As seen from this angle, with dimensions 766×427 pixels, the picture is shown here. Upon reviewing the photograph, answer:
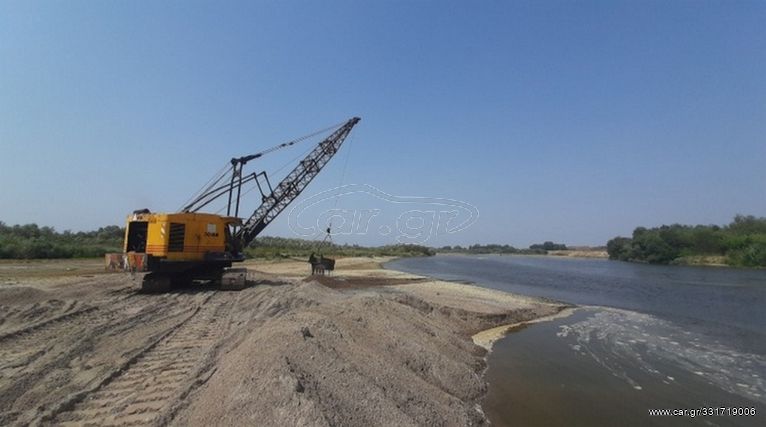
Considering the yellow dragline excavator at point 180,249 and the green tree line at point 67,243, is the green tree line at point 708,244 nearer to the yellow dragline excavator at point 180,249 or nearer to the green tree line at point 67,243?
the green tree line at point 67,243

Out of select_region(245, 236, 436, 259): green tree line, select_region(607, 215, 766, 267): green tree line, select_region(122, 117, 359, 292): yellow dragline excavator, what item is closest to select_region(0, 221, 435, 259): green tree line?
select_region(245, 236, 436, 259): green tree line

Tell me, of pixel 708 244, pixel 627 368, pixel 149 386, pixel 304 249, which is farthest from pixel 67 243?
pixel 708 244

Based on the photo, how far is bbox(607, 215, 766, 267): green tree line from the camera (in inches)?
2594

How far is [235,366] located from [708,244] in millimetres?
93846

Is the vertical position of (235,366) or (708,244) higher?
(708,244)

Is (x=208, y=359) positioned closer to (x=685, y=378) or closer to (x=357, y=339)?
(x=357, y=339)

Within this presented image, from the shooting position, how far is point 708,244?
77.1 meters

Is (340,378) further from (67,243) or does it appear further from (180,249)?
(67,243)

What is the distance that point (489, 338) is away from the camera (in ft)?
43.1

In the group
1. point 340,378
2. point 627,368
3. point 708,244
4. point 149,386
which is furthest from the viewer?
point 708,244

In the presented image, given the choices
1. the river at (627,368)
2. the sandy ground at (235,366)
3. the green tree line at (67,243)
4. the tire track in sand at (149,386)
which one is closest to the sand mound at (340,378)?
the sandy ground at (235,366)

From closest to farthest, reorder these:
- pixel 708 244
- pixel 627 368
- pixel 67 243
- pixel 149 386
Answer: pixel 149 386 < pixel 627 368 < pixel 67 243 < pixel 708 244

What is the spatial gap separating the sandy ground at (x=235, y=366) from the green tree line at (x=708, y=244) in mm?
75286

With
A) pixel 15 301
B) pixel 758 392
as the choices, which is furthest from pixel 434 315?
pixel 15 301
